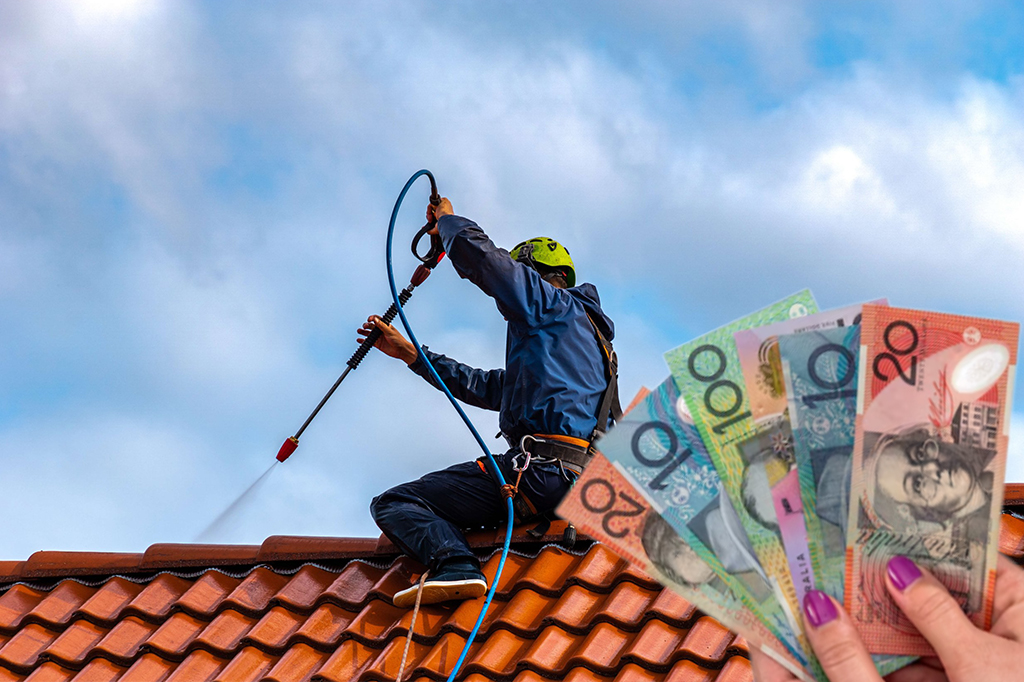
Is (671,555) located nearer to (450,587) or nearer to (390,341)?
(450,587)

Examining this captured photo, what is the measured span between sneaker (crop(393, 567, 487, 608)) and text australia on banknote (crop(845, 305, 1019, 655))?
8.29 ft

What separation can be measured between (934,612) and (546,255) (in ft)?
12.2

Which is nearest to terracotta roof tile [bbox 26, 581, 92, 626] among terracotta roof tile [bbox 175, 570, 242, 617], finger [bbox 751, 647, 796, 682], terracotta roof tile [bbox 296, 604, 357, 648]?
terracotta roof tile [bbox 175, 570, 242, 617]

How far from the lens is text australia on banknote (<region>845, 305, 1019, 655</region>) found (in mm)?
1502

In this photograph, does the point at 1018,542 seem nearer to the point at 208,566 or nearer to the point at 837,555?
the point at 837,555

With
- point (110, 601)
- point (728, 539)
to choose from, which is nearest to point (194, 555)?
point (110, 601)

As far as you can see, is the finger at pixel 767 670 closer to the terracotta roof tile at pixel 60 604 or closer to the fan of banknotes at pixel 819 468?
the fan of banknotes at pixel 819 468

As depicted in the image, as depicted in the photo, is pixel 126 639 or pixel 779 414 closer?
pixel 779 414

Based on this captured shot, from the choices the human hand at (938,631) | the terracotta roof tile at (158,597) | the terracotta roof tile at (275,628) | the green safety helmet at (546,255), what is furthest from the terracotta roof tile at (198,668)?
the human hand at (938,631)

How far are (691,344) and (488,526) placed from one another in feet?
9.23

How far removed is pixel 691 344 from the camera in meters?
1.79

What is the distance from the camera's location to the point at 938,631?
1.31m

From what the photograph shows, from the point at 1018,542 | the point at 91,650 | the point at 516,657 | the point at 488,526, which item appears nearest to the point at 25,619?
the point at 91,650

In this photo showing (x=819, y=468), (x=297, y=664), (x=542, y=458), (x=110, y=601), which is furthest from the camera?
(x=110, y=601)
